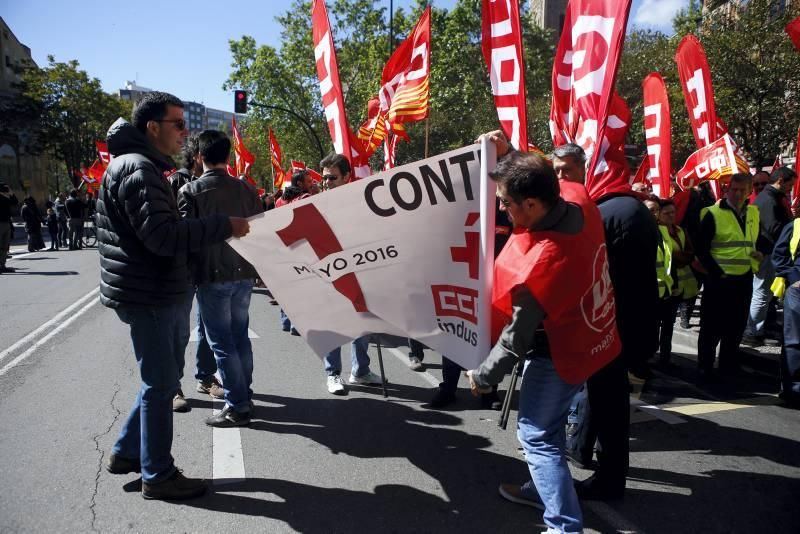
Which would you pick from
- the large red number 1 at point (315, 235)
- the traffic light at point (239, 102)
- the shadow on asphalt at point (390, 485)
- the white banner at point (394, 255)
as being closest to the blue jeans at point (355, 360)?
the shadow on asphalt at point (390, 485)

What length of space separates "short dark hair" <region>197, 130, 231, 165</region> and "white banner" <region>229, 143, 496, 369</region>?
1082mm

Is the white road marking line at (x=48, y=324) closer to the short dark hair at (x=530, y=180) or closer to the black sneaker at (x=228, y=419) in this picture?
the black sneaker at (x=228, y=419)

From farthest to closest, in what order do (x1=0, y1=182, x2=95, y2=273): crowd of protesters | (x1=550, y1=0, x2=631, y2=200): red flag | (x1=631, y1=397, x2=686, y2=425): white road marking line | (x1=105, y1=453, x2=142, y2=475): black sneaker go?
(x1=0, y1=182, x2=95, y2=273): crowd of protesters, (x1=631, y1=397, x2=686, y2=425): white road marking line, (x1=550, y1=0, x2=631, y2=200): red flag, (x1=105, y1=453, x2=142, y2=475): black sneaker

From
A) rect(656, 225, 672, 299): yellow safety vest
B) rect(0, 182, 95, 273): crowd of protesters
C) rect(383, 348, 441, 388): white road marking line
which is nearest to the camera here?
rect(383, 348, 441, 388): white road marking line

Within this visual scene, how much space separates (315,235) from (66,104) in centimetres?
4510

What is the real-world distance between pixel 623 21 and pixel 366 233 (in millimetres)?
2423

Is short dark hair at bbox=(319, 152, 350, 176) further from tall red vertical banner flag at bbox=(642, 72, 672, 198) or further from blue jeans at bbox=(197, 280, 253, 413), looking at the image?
tall red vertical banner flag at bbox=(642, 72, 672, 198)

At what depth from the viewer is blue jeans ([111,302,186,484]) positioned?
2.94 m

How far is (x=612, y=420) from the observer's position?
10.3 feet

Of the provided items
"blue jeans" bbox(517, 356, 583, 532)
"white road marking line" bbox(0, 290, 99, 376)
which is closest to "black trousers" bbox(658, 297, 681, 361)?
"blue jeans" bbox(517, 356, 583, 532)

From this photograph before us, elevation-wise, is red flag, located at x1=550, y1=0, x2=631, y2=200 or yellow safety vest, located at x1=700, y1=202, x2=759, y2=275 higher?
red flag, located at x1=550, y1=0, x2=631, y2=200

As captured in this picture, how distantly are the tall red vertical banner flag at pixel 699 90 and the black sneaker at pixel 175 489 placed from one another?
730cm

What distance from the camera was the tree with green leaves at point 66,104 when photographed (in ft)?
130

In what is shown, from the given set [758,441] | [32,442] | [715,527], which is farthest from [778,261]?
[32,442]
